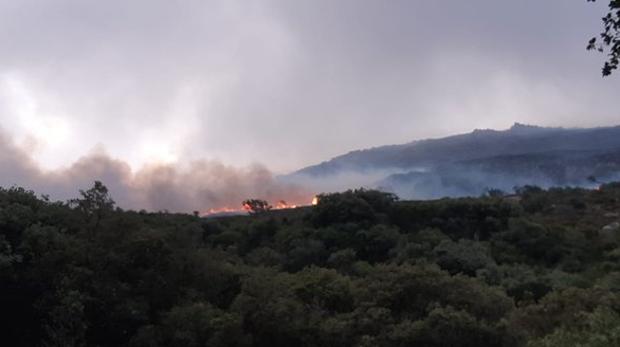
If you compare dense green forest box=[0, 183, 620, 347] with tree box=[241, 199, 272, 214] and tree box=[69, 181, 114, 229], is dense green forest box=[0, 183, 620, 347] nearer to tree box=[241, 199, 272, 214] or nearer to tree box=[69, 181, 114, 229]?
tree box=[69, 181, 114, 229]

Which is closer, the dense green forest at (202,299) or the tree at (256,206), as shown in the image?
the dense green forest at (202,299)

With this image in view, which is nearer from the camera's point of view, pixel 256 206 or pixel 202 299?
pixel 202 299

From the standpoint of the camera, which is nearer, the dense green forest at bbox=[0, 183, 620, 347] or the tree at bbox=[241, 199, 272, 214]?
the dense green forest at bbox=[0, 183, 620, 347]

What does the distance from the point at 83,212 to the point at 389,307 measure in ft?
30.6

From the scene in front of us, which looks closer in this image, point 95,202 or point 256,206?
point 95,202

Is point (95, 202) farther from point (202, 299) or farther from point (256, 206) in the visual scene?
point (256, 206)

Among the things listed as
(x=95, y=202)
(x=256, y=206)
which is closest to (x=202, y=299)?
(x=95, y=202)

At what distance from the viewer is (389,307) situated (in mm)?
17500

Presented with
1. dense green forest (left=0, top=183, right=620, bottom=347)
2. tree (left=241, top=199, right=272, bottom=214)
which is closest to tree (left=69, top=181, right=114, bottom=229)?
dense green forest (left=0, top=183, right=620, bottom=347)

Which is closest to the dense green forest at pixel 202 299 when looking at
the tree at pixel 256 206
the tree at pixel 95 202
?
the tree at pixel 95 202

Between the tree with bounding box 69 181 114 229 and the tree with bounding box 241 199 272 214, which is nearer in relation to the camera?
the tree with bounding box 69 181 114 229

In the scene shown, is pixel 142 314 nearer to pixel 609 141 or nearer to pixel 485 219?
pixel 485 219

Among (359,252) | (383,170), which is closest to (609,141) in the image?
(383,170)

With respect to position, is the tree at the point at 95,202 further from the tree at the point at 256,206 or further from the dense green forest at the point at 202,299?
the tree at the point at 256,206
